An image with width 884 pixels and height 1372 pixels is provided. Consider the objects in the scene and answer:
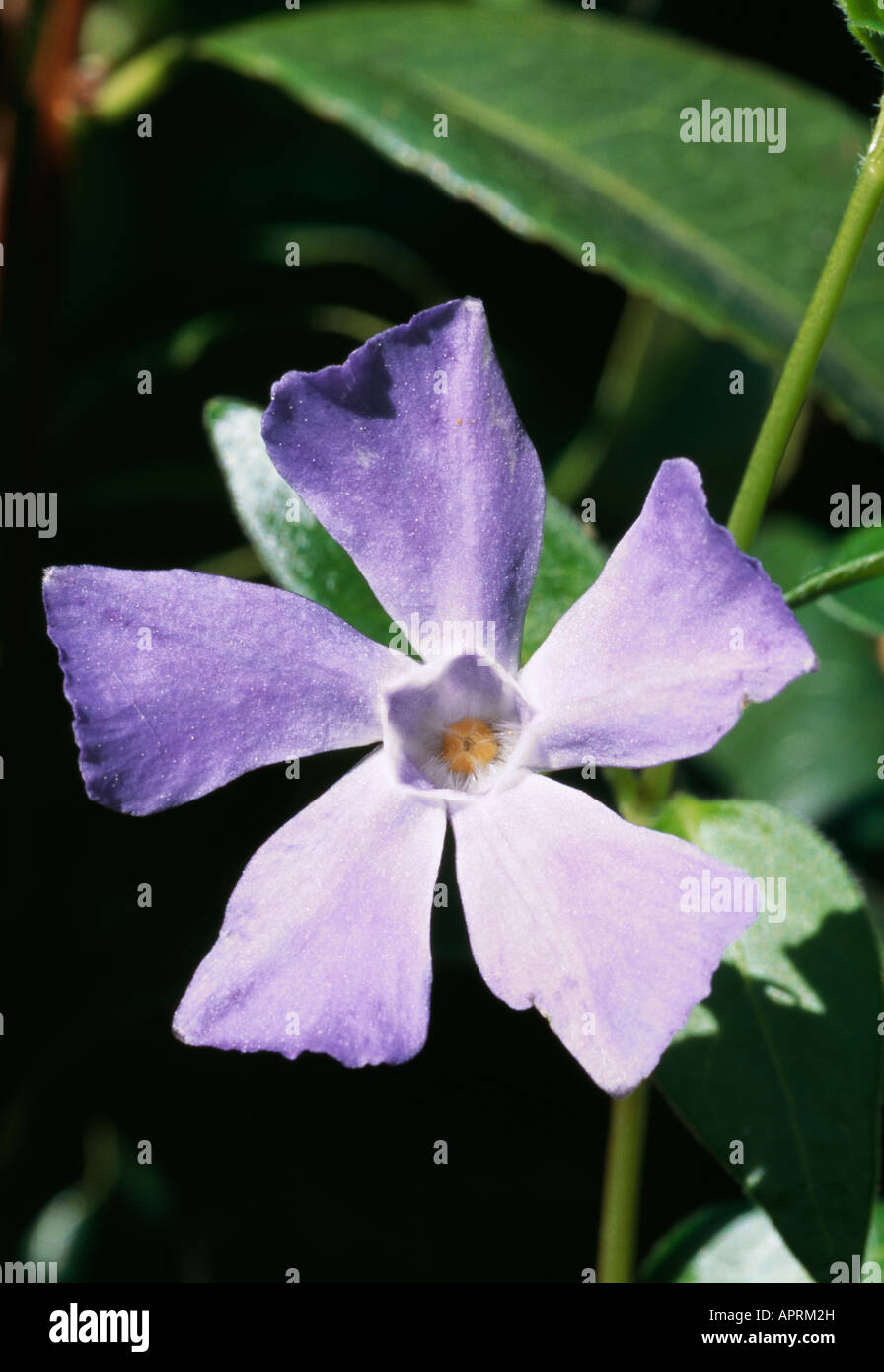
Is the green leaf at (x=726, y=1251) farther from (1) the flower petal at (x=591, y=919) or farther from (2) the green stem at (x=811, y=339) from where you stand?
(2) the green stem at (x=811, y=339)

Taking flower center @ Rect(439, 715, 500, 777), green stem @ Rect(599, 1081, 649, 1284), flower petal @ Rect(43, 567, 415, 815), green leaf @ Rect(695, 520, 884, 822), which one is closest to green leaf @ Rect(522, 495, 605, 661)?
flower center @ Rect(439, 715, 500, 777)

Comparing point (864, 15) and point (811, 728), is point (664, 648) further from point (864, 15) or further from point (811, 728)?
point (811, 728)

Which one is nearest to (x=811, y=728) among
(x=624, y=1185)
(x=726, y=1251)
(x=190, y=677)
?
(x=726, y=1251)

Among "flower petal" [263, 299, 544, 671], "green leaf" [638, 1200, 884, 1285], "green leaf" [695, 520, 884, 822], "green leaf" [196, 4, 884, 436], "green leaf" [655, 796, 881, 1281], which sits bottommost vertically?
"green leaf" [638, 1200, 884, 1285]

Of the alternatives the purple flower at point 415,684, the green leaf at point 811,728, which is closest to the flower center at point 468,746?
the purple flower at point 415,684

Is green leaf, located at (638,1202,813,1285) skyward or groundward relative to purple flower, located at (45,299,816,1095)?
groundward

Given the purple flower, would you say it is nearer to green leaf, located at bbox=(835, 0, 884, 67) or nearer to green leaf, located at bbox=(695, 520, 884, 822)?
green leaf, located at bbox=(835, 0, 884, 67)
